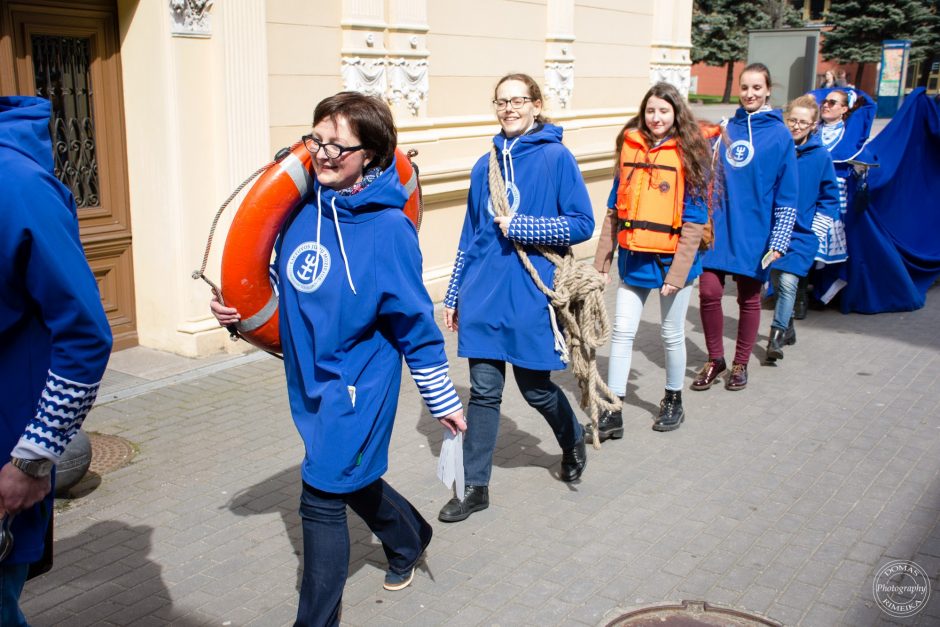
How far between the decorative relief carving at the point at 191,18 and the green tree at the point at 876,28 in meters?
42.2

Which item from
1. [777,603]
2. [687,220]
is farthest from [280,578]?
[687,220]

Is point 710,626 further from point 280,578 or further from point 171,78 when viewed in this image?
point 171,78

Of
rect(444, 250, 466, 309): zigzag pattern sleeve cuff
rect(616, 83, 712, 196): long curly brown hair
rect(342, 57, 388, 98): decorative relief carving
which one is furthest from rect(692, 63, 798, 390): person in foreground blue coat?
rect(342, 57, 388, 98): decorative relief carving

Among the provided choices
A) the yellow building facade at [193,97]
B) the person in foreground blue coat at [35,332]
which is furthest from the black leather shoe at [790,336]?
the person in foreground blue coat at [35,332]

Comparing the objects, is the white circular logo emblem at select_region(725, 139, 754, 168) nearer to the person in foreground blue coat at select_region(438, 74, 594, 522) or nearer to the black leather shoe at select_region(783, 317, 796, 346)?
the black leather shoe at select_region(783, 317, 796, 346)

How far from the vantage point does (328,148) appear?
3.24 metres

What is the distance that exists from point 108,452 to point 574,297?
2608 millimetres

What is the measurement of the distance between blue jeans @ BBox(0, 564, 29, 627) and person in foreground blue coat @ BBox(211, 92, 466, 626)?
96cm

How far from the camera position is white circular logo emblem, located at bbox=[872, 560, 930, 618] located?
3.96m

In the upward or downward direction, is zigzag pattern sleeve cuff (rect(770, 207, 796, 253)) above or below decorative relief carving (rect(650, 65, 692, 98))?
below

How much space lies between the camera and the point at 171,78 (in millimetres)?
6691

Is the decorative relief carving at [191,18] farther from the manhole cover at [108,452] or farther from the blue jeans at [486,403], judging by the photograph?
the blue jeans at [486,403]

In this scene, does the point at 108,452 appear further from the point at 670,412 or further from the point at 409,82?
the point at 409,82

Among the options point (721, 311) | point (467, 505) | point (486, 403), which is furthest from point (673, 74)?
point (467, 505)
